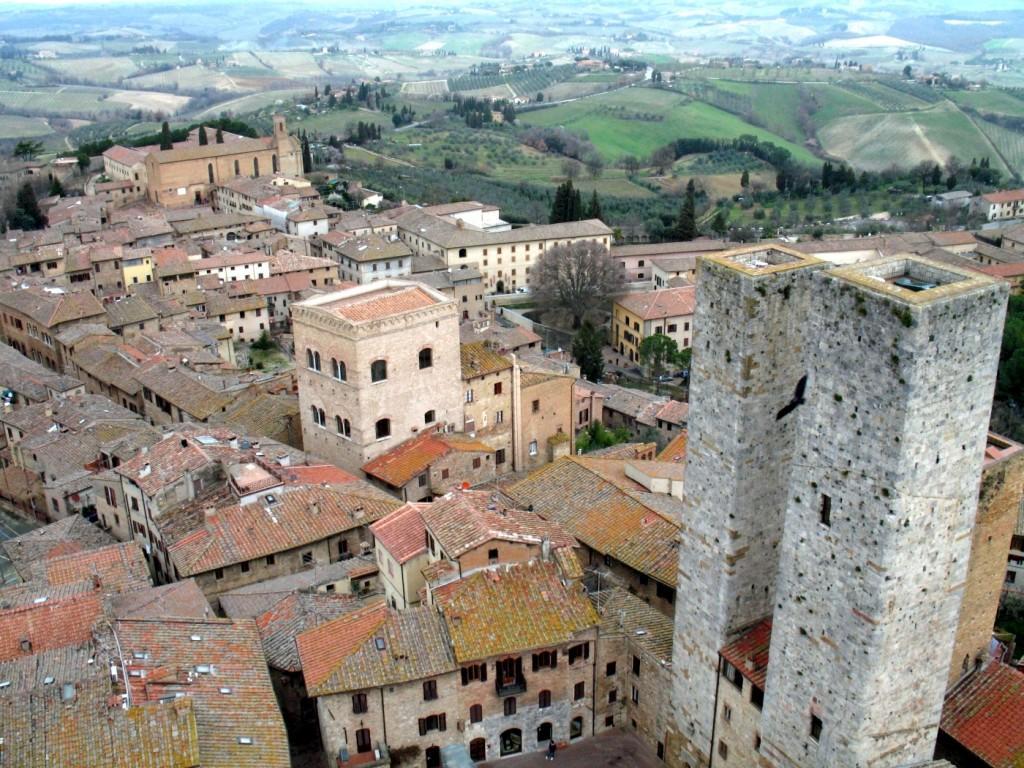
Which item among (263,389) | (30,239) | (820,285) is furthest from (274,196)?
(820,285)

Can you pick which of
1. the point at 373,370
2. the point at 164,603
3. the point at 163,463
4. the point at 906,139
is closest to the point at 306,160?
the point at 373,370

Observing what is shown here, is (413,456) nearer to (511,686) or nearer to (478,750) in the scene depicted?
(511,686)

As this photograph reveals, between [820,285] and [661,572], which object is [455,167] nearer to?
[661,572]

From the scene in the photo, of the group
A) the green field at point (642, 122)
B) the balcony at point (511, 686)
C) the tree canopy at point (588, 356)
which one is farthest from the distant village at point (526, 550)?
the green field at point (642, 122)

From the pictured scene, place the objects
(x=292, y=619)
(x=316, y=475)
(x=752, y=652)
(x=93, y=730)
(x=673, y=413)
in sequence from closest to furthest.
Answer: (x=93, y=730) → (x=752, y=652) → (x=292, y=619) → (x=316, y=475) → (x=673, y=413)

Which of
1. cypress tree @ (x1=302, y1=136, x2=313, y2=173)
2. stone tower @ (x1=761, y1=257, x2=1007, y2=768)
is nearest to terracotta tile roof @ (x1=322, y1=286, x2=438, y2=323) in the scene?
stone tower @ (x1=761, y1=257, x2=1007, y2=768)
